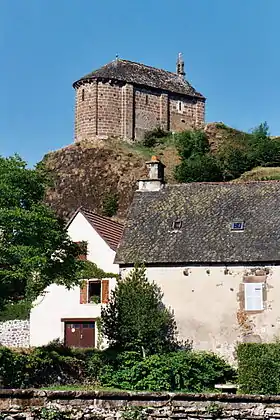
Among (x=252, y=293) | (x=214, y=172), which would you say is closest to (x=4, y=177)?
(x=252, y=293)

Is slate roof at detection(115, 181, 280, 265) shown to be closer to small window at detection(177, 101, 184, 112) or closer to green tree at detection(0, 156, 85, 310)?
green tree at detection(0, 156, 85, 310)

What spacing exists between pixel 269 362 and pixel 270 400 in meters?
13.9

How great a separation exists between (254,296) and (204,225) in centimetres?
421

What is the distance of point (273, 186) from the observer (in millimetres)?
32812

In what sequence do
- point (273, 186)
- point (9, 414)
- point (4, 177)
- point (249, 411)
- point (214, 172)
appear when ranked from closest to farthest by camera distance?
1. point (9, 414)
2. point (249, 411)
3. point (4, 177)
4. point (273, 186)
5. point (214, 172)

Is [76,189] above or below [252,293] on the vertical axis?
above

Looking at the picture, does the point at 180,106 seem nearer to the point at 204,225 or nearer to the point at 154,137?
the point at 154,137

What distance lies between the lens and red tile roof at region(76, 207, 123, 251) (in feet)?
112

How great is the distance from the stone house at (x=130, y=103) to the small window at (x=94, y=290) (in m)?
37.0

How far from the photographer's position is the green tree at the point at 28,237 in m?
24.5

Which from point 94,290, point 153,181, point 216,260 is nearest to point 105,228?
point 94,290

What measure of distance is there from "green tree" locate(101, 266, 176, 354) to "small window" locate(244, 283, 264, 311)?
317 centimetres

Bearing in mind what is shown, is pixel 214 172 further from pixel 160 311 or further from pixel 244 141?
pixel 160 311

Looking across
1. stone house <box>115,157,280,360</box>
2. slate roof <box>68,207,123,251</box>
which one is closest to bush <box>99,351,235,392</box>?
stone house <box>115,157,280,360</box>
